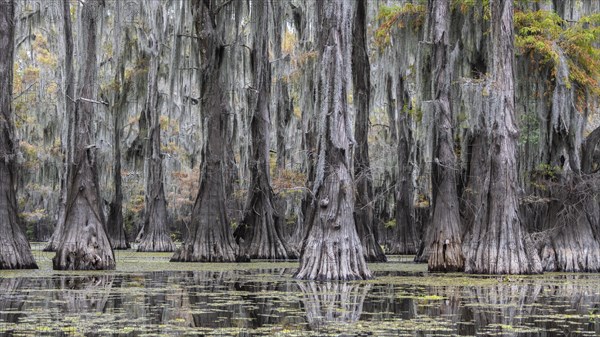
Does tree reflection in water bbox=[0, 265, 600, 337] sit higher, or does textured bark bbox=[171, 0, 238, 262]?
textured bark bbox=[171, 0, 238, 262]

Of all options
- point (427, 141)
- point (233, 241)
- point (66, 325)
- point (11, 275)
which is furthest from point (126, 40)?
point (66, 325)

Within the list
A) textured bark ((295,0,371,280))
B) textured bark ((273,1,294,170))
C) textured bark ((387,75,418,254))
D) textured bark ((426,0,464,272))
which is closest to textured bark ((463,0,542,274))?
textured bark ((426,0,464,272))

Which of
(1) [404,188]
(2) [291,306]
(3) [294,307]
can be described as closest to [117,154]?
(1) [404,188]

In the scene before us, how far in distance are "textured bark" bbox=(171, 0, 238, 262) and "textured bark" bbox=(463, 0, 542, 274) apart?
23.5 ft

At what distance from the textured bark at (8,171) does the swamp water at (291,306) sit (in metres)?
1.44

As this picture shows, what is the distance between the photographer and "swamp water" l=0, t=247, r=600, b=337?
25.2ft

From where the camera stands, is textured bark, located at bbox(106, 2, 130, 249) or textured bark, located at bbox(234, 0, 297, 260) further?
textured bark, located at bbox(106, 2, 130, 249)

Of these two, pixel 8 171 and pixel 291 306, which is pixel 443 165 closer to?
pixel 8 171

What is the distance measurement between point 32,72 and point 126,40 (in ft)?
15.0

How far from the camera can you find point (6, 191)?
17062 mm

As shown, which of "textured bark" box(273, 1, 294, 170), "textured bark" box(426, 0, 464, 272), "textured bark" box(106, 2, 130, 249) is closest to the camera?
"textured bark" box(426, 0, 464, 272)

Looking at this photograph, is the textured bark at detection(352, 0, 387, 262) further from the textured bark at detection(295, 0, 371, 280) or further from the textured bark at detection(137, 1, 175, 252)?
the textured bark at detection(137, 1, 175, 252)

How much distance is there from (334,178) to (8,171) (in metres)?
6.90

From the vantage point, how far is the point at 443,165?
18.9 meters
